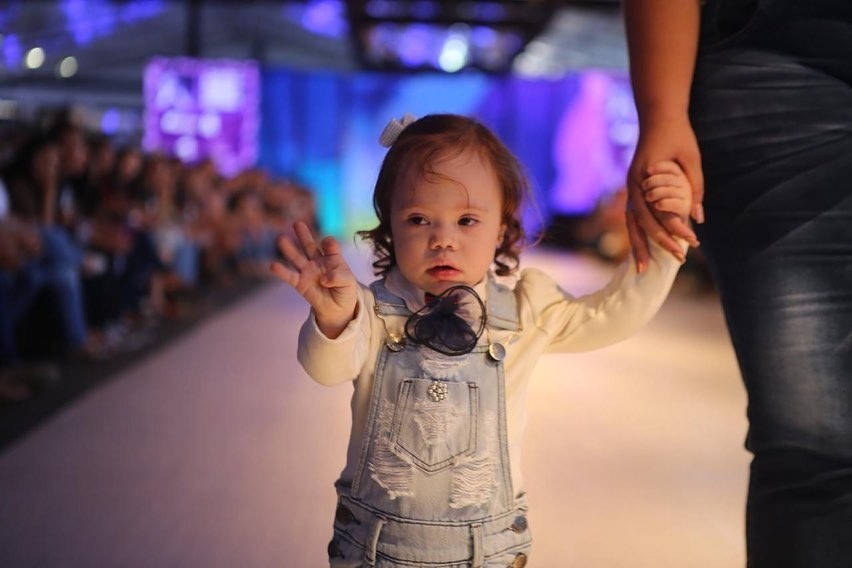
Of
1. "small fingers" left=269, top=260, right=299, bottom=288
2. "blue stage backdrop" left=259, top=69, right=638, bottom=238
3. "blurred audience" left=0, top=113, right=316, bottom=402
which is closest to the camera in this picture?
"small fingers" left=269, top=260, right=299, bottom=288

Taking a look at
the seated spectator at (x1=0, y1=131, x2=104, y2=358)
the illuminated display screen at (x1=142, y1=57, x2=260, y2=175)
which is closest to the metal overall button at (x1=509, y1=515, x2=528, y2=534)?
the seated spectator at (x1=0, y1=131, x2=104, y2=358)

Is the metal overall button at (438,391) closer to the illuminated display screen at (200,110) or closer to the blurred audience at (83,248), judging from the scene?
the blurred audience at (83,248)

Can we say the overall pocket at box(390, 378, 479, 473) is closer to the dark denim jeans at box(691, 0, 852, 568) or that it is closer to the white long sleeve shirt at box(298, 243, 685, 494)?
the white long sleeve shirt at box(298, 243, 685, 494)

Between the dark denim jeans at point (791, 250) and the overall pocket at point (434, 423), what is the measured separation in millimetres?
288

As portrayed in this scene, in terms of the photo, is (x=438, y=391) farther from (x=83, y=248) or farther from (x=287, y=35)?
(x=287, y=35)

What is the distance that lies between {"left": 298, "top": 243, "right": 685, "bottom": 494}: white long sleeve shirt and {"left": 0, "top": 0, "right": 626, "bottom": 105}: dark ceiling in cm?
812

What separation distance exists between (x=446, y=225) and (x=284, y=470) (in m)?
1.34

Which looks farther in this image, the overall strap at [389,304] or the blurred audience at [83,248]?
the blurred audience at [83,248]

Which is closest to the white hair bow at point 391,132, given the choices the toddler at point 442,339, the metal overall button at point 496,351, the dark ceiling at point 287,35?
the toddler at point 442,339

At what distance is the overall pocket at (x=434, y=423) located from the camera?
Result: 0.93 m

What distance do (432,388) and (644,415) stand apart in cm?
210

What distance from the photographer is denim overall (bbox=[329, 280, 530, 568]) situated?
36.6 inches

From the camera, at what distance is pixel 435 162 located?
97 centimetres

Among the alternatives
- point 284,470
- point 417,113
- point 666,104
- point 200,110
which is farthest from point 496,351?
point 417,113
